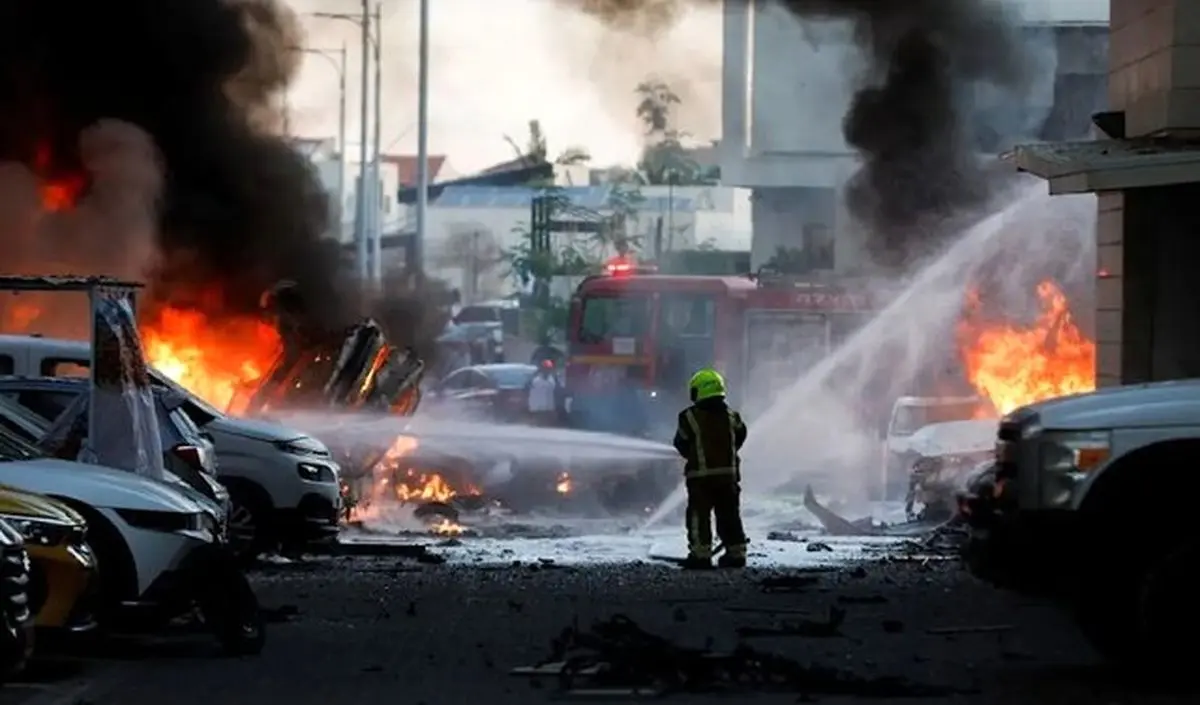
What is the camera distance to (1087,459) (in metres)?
9.58

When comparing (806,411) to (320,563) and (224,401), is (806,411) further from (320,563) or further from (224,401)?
(320,563)

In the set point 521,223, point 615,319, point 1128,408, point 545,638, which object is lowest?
point 545,638

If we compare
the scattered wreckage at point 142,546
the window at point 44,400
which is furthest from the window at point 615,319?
the scattered wreckage at point 142,546

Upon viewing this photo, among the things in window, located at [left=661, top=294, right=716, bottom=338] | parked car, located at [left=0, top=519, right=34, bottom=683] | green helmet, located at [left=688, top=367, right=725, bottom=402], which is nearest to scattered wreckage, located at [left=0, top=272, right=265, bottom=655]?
parked car, located at [left=0, top=519, right=34, bottom=683]

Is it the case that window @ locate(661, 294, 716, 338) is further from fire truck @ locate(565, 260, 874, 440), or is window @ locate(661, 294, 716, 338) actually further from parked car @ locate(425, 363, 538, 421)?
parked car @ locate(425, 363, 538, 421)

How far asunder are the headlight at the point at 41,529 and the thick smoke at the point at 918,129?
1725 centimetres

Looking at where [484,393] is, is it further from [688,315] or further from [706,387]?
[706,387]

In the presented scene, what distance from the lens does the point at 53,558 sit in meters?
9.52

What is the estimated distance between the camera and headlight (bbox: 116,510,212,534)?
416 inches

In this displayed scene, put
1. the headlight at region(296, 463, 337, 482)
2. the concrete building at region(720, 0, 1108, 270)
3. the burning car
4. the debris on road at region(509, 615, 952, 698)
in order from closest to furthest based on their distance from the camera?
the debris on road at region(509, 615, 952, 698) < the headlight at region(296, 463, 337, 482) < the burning car < the concrete building at region(720, 0, 1108, 270)

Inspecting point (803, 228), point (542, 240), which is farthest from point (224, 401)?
point (542, 240)

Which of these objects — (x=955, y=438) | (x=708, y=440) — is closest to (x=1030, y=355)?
(x=955, y=438)

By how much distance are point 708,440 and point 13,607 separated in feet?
26.8

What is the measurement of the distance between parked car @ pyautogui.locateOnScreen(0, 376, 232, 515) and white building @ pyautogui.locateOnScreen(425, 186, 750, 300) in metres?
32.7
